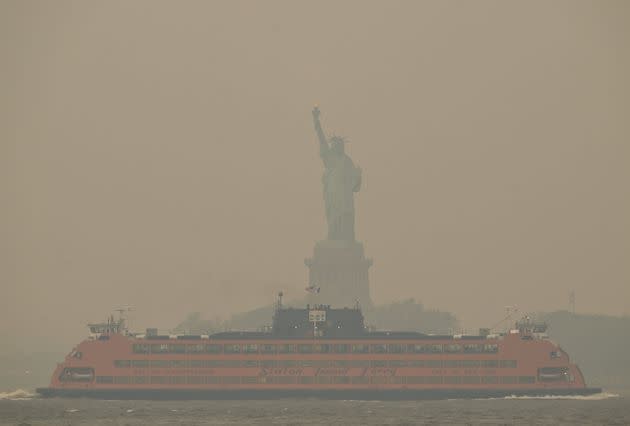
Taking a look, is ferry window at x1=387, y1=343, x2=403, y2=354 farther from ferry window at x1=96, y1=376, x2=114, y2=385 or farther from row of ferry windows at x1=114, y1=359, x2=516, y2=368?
ferry window at x1=96, y1=376, x2=114, y2=385

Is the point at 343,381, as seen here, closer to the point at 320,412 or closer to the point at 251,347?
the point at 251,347

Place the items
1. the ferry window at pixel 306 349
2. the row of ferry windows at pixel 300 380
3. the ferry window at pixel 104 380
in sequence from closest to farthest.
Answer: the row of ferry windows at pixel 300 380
the ferry window at pixel 104 380
the ferry window at pixel 306 349

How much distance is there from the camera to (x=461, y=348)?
522 ft

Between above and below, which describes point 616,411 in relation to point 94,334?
below

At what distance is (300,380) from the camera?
159m

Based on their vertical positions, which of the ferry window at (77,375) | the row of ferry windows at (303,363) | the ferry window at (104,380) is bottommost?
the ferry window at (104,380)

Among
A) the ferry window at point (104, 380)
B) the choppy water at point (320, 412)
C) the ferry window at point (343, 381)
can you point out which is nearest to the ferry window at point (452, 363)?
the choppy water at point (320, 412)

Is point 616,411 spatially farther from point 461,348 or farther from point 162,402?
point 162,402

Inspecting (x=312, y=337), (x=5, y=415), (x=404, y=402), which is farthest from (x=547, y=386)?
(x=5, y=415)

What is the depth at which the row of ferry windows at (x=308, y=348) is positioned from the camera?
159 metres

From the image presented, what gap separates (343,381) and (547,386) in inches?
814

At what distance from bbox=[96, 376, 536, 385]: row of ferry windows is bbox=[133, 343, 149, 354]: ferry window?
257 centimetres

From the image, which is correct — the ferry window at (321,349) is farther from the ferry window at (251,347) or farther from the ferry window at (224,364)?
the ferry window at (224,364)

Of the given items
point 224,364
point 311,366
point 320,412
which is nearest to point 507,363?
point 311,366
